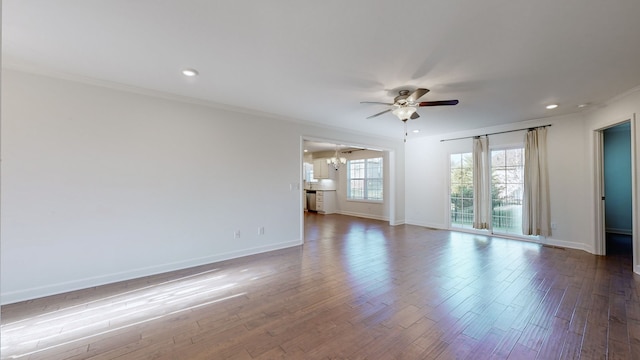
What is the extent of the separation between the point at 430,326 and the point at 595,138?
452 cm

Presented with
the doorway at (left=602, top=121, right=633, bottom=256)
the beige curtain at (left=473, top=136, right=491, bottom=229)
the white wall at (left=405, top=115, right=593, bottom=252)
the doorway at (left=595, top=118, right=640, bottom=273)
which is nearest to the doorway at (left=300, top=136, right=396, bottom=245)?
the beige curtain at (left=473, top=136, right=491, bottom=229)

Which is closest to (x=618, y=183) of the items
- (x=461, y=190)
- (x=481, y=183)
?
(x=481, y=183)

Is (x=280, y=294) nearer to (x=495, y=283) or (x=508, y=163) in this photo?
(x=495, y=283)

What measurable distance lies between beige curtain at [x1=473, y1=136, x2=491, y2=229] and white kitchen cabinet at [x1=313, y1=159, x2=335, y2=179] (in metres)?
5.02

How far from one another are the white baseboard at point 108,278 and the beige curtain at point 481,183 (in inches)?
187

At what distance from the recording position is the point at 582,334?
90.7 inches

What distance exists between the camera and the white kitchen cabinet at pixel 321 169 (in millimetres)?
9938

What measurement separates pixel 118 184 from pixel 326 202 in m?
7.04

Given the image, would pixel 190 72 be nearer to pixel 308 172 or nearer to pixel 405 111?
pixel 405 111

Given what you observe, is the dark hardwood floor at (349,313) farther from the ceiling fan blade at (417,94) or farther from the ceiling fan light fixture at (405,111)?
the ceiling fan blade at (417,94)

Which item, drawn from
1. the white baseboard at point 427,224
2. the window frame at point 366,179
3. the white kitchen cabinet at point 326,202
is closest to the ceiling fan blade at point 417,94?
the white baseboard at point 427,224

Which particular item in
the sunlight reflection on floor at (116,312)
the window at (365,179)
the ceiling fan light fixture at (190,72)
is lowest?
the sunlight reflection on floor at (116,312)

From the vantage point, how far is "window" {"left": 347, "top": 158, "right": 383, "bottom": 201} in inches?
343

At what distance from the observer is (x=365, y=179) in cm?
906
